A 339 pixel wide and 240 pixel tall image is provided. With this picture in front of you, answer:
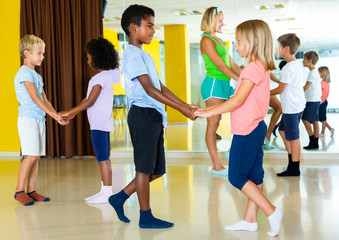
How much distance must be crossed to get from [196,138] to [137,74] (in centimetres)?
349

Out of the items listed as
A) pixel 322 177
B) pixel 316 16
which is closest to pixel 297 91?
pixel 322 177

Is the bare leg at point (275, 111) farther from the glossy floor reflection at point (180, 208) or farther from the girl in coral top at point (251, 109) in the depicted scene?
the girl in coral top at point (251, 109)

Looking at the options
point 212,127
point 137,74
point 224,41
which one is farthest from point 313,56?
point 137,74

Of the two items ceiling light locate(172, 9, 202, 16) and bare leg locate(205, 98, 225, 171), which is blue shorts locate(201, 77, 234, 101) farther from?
ceiling light locate(172, 9, 202, 16)

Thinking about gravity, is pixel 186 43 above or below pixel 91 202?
above

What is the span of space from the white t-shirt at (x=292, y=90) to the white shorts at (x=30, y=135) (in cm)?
226

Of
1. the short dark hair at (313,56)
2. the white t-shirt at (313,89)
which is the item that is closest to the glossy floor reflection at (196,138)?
the white t-shirt at (313,89)

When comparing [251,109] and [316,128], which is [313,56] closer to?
[316,128]

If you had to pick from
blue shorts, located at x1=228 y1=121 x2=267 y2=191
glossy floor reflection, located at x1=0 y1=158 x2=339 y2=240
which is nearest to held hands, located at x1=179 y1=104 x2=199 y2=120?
blue shorts, located at x1=228 y1=121 x2=267 y2=191

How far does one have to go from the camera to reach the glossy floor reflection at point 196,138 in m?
5.38

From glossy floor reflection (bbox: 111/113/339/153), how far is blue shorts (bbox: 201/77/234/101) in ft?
4.46

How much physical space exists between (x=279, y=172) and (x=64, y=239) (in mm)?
2597

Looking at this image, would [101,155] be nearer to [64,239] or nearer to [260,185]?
[64,239]

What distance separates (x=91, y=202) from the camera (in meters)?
3.36
